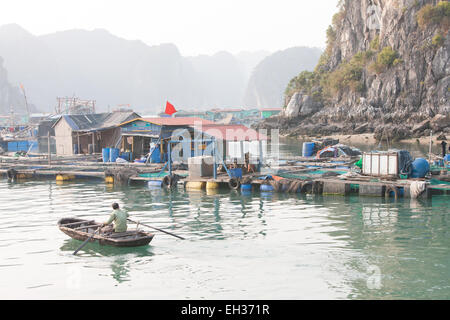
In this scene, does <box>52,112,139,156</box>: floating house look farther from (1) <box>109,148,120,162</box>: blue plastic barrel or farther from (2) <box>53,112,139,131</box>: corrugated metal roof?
(1) <box>109,148,120,162</box>: blue plastic barrel

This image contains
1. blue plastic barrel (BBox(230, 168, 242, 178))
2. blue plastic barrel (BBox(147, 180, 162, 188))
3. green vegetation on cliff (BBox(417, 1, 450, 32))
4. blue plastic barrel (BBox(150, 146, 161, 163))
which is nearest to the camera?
blue plastic barrel (BBox(230, 168, 242, 178))

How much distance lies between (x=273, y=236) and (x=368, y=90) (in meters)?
71.4

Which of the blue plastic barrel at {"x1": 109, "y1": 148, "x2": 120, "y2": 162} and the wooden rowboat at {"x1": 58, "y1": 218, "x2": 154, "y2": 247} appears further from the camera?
the blue plastic barrel at {"x1": 109, "y1": 148, "x2": 120, "y2": 162}

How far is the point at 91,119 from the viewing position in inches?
1697

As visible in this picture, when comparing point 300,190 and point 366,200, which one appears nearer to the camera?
point 366,200

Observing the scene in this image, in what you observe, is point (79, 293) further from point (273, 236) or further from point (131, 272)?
point (273, 236)

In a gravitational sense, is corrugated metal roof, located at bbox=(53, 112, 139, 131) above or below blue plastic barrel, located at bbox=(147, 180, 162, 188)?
above

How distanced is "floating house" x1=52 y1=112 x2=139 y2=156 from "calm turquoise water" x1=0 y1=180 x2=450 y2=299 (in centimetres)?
1697

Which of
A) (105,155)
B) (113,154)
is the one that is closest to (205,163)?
(113,154)

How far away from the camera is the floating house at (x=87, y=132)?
41.4 m

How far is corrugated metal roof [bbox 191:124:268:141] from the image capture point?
1256 inches

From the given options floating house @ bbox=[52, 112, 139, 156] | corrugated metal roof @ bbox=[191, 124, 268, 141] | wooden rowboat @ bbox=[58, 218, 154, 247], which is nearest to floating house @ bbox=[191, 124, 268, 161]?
corrugated metal roof @ bbox=[191, 124, 268, 141]

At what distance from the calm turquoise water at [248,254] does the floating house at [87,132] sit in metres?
17.0
